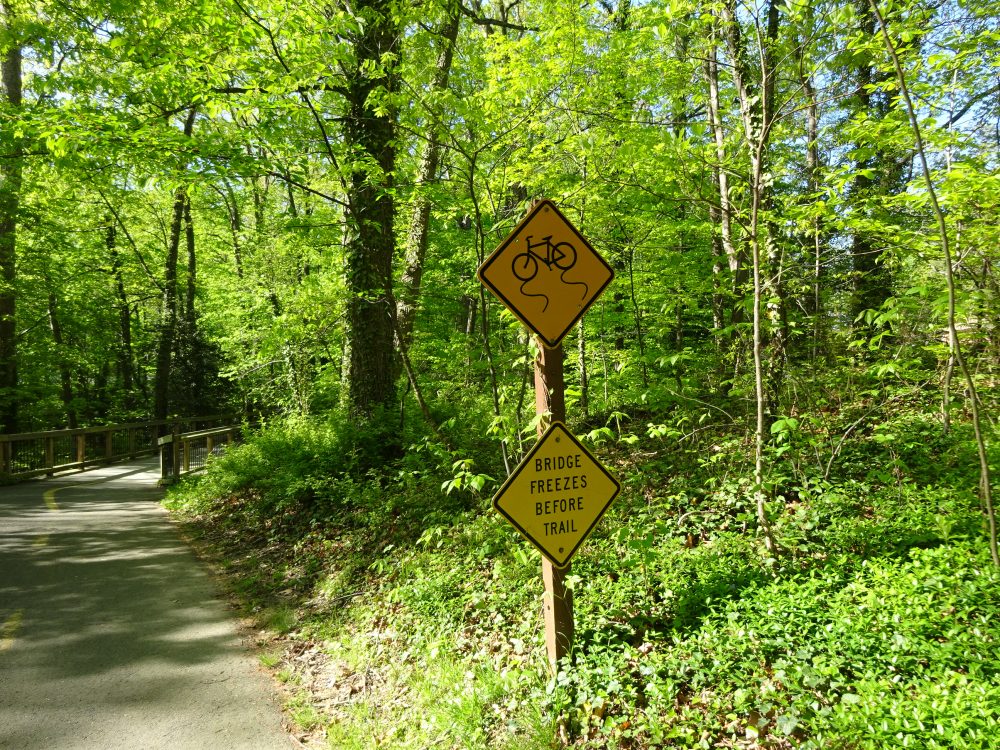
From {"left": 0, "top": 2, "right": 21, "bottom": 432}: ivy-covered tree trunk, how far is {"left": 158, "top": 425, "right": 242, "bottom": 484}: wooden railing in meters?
5.15

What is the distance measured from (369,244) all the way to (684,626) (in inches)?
256

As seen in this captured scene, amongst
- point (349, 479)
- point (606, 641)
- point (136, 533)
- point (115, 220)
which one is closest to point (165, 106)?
point (349, 479)

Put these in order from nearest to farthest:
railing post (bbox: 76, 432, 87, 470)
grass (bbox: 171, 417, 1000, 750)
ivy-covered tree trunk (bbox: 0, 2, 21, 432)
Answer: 1. grass (bbox: 171, 417, 1000, 750)
2. ivy-covered tree trunk (bbox: 0, 2, 21, 432)
3. railing post (bbox: 76, 432, 87, 470)

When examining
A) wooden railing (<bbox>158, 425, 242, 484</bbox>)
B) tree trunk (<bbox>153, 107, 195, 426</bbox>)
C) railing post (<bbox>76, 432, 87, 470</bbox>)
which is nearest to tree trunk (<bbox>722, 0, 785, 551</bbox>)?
wooden railing (<bbox>158, 425, 242, 484</bbox>)

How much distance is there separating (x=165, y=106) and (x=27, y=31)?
572 centimetres

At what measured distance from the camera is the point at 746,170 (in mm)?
5621

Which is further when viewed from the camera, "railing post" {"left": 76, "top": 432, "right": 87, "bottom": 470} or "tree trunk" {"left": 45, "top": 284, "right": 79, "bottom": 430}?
"tree trunk" {"left": 45, "top": 284, "right": 79, "bottom": 430}

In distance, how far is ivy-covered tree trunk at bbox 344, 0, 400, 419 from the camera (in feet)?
24.1

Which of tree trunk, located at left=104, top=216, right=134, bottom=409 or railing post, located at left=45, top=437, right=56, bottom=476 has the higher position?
A: tree trunk, located at left=104, top=216, right=134, bottom=409

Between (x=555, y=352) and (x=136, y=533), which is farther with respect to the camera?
(x=136, y=533)

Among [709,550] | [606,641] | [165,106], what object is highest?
[165,106]

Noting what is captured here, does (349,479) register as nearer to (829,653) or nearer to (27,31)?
(829,653)

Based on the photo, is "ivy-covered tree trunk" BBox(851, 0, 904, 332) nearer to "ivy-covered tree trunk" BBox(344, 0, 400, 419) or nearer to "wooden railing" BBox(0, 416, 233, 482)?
"ivy-covered tree trunk" BBox(344, 0, 400, 419)

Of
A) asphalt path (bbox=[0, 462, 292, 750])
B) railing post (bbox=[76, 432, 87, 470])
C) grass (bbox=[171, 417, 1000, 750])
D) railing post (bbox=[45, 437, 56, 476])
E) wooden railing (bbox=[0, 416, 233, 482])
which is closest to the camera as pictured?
grass (bbox=[171, 417, 1000, 750])
